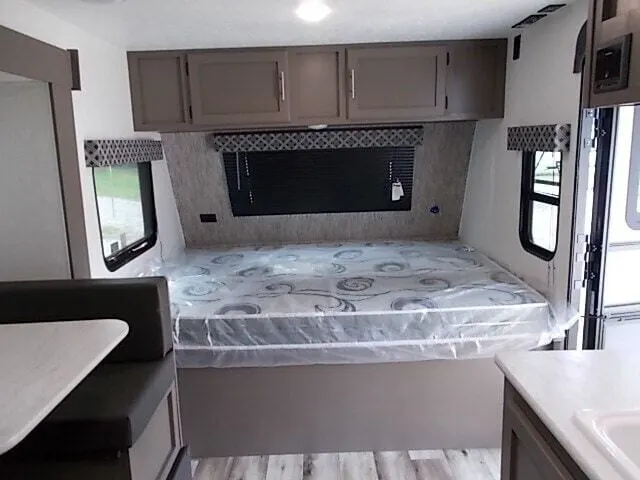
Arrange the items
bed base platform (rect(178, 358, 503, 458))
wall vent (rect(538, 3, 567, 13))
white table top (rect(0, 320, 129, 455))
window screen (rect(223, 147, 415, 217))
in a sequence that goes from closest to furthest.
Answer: white table top (rect(0, 320, 129, 455)) → wall vent (rect(538, 3, 567, 13)) → bed base platform (rect(178, 358, 503, 458)) → window screen (rect(223, 147, 415, 217))

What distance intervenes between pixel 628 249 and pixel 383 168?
165 cm

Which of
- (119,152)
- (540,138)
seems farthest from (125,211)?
(540,138)

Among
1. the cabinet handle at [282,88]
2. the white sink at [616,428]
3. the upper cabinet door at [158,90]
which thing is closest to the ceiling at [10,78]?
the upper cabinet door at [158,90]

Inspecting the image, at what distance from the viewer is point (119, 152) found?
99.9 inches

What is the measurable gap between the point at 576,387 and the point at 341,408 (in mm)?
1371

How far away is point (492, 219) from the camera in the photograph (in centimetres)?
323

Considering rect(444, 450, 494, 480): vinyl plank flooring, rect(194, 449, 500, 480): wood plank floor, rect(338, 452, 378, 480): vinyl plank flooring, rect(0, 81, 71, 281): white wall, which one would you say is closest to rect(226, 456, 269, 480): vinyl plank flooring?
rect(194, 449, 500, 480): wood plank floor

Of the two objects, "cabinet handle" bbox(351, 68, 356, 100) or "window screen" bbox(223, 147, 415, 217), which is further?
"window screen" bbox(223, 147, 415, 217)

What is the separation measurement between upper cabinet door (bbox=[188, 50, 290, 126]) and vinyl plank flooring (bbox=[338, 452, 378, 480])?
185cm

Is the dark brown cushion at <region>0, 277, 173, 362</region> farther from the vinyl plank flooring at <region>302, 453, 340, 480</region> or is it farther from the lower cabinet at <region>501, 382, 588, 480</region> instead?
the lower cabinet at <region>501, 382, 588, 480</region>

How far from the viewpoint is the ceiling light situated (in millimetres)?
2082

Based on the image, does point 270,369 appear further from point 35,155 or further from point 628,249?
point 628,249

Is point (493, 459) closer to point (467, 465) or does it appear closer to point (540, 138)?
point (467, 465)

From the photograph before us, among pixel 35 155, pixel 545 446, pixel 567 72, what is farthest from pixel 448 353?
pixel 35 155
